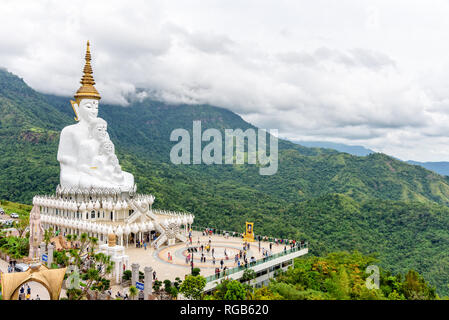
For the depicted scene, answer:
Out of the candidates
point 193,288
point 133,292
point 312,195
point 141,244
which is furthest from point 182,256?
point 312,195

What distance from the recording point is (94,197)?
143 ft

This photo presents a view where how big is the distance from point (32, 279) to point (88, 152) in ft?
86.9

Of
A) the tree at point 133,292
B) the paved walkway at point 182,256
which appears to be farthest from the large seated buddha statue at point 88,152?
the tree at point 133,292

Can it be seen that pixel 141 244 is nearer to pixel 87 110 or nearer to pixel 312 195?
pixel 87 110

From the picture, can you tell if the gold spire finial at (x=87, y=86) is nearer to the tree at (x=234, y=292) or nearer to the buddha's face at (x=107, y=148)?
the buddha's face at (x=107, y=148)

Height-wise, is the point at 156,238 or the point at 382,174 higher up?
the point at 382,174

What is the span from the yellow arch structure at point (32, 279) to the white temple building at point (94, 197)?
639 inches

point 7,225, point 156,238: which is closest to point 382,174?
point 156,238

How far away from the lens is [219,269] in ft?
101

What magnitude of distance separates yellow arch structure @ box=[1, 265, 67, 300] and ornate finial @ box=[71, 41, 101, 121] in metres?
29.4

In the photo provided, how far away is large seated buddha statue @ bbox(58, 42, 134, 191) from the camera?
45.3 m

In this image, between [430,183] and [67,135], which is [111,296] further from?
[430,183]
